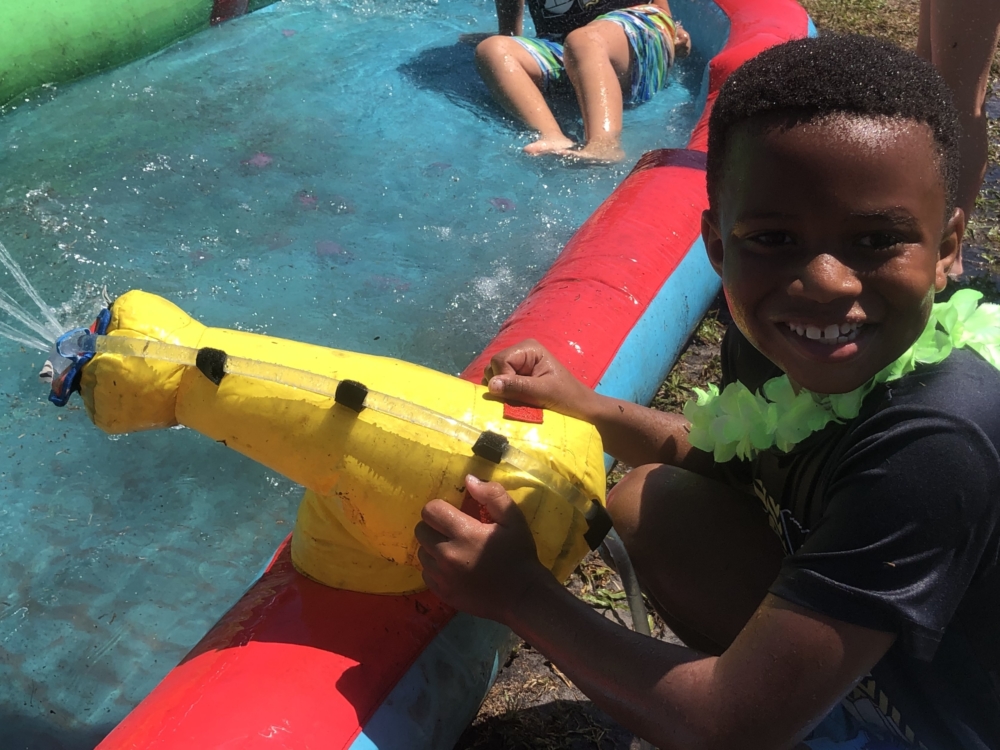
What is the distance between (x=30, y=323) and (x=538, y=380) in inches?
76.8

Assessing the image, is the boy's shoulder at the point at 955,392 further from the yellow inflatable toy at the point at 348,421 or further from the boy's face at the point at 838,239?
the yellow inflatable toy at the point at 348,421

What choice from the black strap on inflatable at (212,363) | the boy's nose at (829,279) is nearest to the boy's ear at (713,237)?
the boy's nose at (829,279)

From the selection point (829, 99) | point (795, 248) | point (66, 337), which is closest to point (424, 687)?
point (66, 337)

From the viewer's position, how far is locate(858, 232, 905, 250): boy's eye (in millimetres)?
1267

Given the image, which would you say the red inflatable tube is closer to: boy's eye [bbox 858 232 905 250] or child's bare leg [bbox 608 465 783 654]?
child's bare leg [bbox 608 465 783 654]

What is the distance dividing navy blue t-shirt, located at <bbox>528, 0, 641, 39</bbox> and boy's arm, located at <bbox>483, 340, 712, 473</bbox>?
→ 139 inches

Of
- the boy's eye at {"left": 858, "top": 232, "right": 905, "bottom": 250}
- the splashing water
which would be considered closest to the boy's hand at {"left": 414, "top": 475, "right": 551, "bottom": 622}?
the boy's eye at {"left": 858, "top": 232, "right": 905, "bottom": 250}

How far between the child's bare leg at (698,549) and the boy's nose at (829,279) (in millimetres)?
663

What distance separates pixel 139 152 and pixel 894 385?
3.45 meters

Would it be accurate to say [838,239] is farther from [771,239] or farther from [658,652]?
[658,652]

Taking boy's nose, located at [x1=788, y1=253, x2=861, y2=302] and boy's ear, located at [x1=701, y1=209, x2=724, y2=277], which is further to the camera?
boy's ear, located at [x1=701, y1=209, x2=724, y2=277]

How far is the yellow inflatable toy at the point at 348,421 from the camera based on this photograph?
154cm

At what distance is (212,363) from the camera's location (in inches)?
61.1

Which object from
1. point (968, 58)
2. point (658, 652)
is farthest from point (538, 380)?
point (968, 58)
